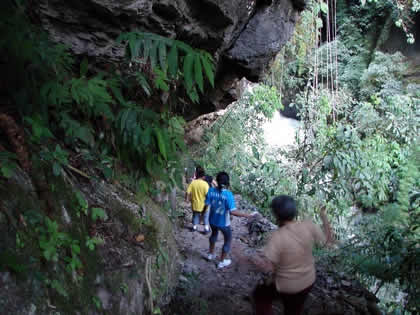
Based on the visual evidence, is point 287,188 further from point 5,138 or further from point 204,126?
point 5,138

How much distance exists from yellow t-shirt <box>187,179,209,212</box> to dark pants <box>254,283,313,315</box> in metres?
3.59

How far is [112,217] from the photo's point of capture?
3145 millimetres

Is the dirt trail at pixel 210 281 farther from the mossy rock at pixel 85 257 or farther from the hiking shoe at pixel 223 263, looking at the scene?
the mossy rock at pixel 85 257

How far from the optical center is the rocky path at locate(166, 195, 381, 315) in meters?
3.94

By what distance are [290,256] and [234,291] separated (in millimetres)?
2175

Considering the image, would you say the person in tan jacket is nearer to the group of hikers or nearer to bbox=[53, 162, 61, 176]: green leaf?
the group of hikers

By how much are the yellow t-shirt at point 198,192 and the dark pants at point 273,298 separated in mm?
3588

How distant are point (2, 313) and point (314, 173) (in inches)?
270

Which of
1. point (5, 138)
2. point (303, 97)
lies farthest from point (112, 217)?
point (303, 97)

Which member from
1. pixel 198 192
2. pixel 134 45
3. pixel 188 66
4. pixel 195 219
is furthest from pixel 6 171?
pixel 195 219

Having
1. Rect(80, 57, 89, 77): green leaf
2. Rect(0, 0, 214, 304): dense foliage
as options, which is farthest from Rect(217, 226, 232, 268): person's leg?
Rect(80, 57, 89, 77): green leaf

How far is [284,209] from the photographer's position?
8.83 ft

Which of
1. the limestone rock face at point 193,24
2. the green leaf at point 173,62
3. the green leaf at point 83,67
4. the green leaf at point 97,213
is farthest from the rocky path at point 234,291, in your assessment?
the limestone rock face at point 193,24

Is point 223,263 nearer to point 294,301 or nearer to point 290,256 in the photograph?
point 294,301
